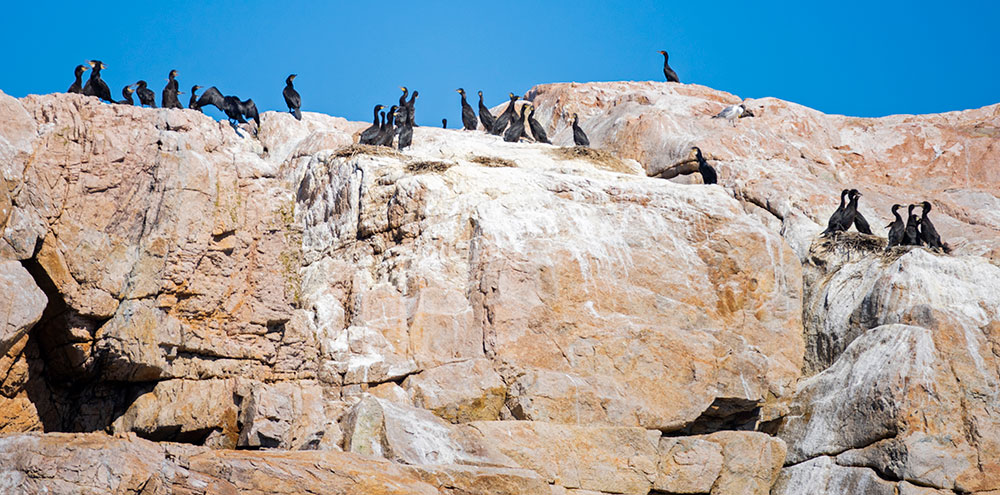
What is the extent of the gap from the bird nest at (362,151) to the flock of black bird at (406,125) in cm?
134

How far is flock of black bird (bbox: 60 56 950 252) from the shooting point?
2031cm

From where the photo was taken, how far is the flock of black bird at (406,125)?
800 inches

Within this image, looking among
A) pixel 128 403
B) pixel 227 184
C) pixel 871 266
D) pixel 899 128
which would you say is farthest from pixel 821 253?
pixel 128 403

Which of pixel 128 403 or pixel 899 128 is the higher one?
pixel 899 128

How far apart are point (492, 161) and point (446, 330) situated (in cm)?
480

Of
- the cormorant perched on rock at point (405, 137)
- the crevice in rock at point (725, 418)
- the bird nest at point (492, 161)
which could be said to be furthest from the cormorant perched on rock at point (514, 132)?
the crevice in rock at point (725, 418)

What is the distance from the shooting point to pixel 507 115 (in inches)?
1022

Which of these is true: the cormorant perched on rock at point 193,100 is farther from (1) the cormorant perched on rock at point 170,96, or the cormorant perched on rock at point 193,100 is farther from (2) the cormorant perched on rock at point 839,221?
(2) the cormorant perched on rock at point 839,221

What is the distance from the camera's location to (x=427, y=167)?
63.6 ft

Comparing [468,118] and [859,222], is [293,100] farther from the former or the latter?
[859,222]

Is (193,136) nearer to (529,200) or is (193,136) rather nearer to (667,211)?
(529,200)

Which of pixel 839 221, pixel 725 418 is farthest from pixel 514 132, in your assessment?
pixel 725 418

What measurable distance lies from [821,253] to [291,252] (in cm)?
904

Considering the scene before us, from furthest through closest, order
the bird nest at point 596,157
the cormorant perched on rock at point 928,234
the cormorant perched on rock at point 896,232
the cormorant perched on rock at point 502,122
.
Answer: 1. the cormorant perched on rock at point 502,122
2. the bird nest at point 596,157
3. the cormorant perched on rock at point 896,232
4. the cormorant perched on rock at point 928,234
